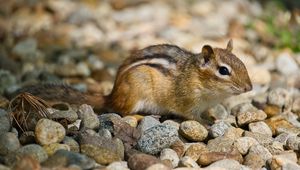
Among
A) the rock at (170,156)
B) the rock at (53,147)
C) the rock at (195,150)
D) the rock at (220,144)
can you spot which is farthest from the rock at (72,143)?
the rock at (220,144)

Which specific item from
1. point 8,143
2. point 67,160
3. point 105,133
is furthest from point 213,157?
point 8,143

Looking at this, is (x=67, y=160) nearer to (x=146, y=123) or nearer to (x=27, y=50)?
(x=146, y=123)

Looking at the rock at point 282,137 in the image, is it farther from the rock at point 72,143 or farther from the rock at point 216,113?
the rock at point 72,143

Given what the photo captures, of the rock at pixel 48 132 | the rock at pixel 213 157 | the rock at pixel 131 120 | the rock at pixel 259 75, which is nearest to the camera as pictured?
the rock at pixel 48 132

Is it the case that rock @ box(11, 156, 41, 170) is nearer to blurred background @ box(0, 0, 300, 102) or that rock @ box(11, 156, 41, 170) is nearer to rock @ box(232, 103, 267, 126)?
rock @ box(232, 103, 267, 126)

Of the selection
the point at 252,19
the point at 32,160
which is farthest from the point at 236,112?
the point at 252,19

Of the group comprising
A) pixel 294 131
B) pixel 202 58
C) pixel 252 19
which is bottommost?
pixel 294 131

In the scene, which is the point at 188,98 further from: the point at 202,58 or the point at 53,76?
the point at 53,76
